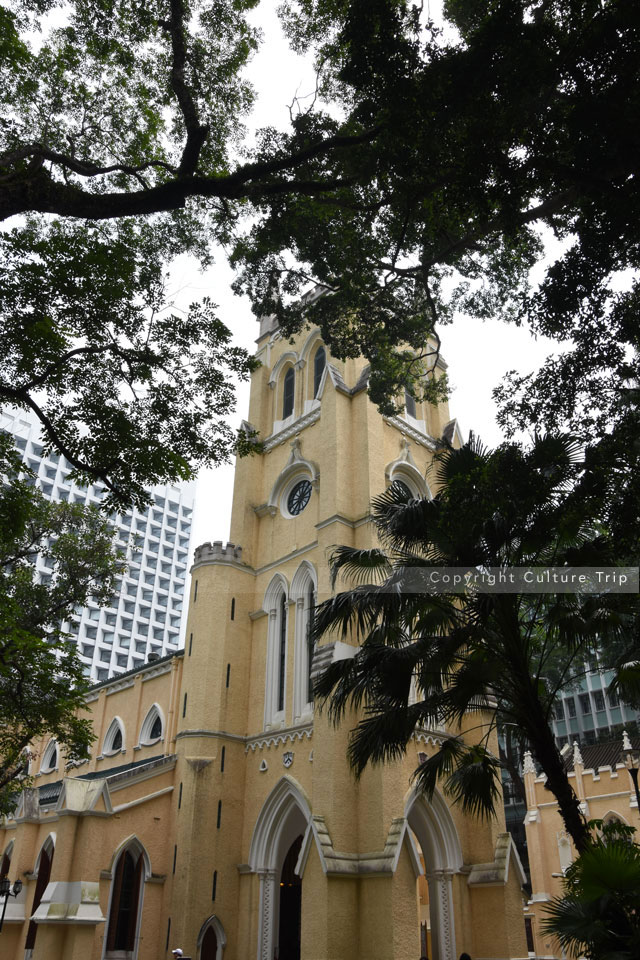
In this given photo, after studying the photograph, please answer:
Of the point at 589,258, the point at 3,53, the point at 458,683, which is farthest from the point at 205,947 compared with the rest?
the point at 3,53

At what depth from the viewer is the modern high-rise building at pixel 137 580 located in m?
68.8

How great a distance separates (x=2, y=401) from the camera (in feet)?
27.3

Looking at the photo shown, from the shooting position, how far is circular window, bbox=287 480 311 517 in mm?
21391

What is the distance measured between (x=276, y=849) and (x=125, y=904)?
3819 millimetres

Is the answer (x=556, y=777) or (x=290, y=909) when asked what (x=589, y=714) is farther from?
(x=556, y=777)

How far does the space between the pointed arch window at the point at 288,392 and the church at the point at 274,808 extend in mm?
652

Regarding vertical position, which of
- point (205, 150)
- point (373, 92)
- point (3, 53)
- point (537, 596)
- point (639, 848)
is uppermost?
point (205, 150)

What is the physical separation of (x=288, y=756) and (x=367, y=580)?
4941mm

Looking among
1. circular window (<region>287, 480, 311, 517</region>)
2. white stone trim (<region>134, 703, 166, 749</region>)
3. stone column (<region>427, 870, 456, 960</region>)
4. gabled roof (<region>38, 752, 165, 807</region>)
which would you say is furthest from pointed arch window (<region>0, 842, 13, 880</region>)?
stone column (<region>427, 870, 456, 960</region>)

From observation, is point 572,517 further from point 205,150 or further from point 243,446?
point 205,150

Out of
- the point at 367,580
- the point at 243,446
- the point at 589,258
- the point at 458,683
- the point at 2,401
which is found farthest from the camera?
the point at 367,580

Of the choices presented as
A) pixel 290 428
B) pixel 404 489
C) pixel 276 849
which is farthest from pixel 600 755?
pixel 404 489

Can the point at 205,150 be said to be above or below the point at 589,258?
above

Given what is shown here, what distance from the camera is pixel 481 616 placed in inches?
384
